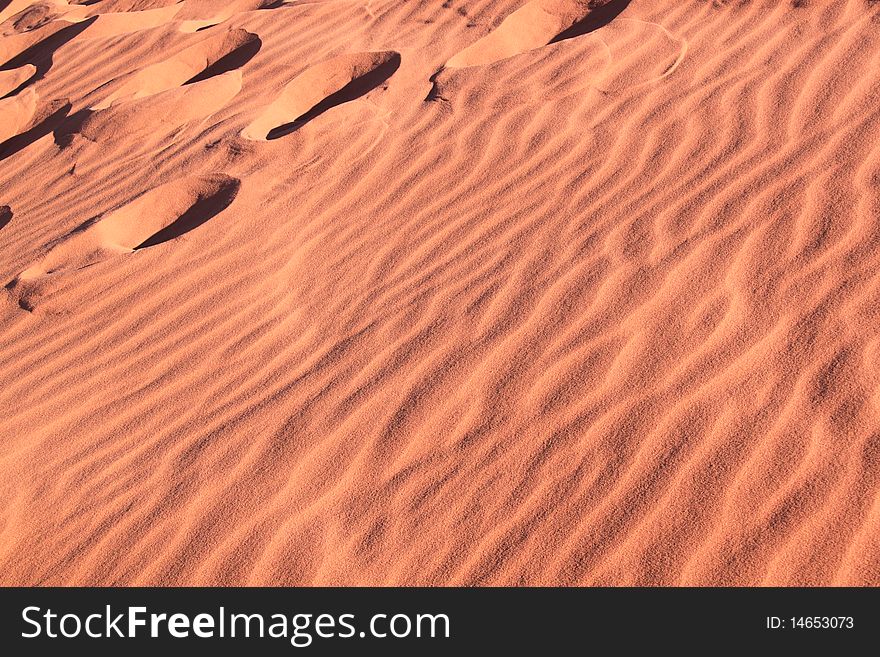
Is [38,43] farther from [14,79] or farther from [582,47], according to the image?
[582,47]

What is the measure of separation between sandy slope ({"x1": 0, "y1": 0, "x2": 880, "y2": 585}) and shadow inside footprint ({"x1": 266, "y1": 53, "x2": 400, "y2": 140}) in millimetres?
27

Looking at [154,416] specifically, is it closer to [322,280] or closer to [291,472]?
[291,472]

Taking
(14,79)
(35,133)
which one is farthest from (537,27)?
(14,79)

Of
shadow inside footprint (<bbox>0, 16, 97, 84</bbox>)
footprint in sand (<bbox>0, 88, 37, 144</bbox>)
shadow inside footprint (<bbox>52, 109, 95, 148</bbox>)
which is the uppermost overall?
shadow inside footprint (<bbox>0, 16, 97, 84</bbox>)

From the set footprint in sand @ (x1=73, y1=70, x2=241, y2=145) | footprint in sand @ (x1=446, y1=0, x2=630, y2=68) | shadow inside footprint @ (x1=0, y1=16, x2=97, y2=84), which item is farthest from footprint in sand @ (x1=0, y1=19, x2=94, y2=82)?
footprint in sand @ (x1=446, y1=0, x2=630, y2=68)

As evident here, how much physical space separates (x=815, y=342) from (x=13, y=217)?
3.61 metres

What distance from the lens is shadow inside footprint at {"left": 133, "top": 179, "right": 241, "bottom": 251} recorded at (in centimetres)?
369

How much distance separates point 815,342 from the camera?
253 centimetres

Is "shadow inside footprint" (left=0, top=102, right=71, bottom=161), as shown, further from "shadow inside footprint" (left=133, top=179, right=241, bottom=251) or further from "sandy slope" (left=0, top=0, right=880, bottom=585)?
"shadow inside footprint" (left=133, top=179, right=241, bottom=251)

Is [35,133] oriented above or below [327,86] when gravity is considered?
above

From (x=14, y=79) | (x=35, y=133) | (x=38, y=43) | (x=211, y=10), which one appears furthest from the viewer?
(x=38, y=43)

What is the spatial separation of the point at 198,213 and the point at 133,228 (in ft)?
0.97

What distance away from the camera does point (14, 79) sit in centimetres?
558

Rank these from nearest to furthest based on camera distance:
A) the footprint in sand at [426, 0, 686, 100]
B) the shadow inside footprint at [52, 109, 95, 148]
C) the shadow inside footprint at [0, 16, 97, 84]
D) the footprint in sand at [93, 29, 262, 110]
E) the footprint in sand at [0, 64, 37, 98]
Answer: the footprint in sand at [426, 0, 686, 100], the shadow inside footprint at [52, 109, 95, 148], the footprint in sand at [93, 29, 262, 110], the footprint in sand at [0, 64, 37, 98], the shadow inside footprint at [0, 16, 97, 84]
